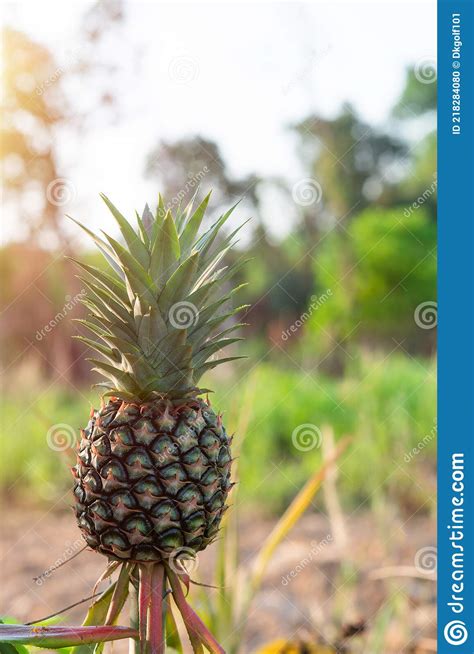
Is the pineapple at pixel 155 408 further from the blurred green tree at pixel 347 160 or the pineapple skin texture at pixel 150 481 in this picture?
the blurred green tree at pixel 347 160

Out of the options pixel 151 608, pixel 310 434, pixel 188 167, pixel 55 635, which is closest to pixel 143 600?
pixel 151 608

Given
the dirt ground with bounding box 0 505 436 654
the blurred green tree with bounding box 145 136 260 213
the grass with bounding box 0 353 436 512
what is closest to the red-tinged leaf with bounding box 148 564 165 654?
the dirt ground with bounding box 0 505 436 654

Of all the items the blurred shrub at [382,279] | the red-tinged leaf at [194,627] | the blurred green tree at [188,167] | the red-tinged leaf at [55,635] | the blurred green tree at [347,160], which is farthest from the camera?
the blurred green tree at [347,160]

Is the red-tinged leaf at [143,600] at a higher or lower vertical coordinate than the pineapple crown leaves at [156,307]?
lower

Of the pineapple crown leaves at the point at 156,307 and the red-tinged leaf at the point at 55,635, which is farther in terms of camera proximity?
the pineapple crown leaves at the point at 156,307

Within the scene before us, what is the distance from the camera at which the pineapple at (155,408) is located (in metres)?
1.34

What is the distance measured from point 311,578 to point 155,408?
333 centimetres

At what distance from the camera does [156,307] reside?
1.38 meters

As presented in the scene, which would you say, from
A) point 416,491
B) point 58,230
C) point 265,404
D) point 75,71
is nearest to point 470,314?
point 416,491

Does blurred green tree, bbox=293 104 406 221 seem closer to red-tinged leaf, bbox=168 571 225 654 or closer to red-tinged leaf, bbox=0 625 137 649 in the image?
red-tinged leaf, bbox=168 571 225 654

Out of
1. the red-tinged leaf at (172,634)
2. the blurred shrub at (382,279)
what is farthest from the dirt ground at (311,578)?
the blurred shrub at (382,279)

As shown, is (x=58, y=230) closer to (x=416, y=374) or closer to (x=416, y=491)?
(x=416, y=374)

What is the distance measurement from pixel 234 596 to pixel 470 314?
1.38m

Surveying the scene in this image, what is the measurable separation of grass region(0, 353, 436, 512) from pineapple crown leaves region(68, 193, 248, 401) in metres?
3.16
